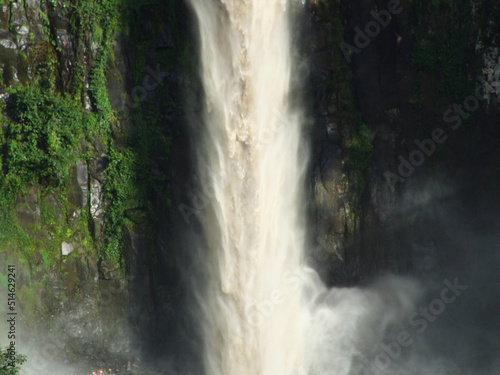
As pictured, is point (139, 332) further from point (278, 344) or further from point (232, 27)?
point (232, 27)

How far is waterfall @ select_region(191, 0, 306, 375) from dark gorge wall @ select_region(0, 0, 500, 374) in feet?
1.40

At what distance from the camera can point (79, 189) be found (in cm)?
991

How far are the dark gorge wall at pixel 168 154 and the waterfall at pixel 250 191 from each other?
426mm

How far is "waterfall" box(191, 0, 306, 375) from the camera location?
8.89 meters

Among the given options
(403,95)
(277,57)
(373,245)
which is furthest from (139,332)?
(403,95)

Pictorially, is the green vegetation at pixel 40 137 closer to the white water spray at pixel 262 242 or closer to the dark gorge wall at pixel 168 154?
the dark gorge wall at pixel 168 154

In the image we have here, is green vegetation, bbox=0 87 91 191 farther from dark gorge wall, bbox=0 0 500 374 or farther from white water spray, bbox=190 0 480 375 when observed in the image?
white water spray, bbox=190 0 480 375

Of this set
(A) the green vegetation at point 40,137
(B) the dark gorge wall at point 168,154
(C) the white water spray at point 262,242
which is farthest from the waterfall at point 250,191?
(A) the green vegetation at point 40,137

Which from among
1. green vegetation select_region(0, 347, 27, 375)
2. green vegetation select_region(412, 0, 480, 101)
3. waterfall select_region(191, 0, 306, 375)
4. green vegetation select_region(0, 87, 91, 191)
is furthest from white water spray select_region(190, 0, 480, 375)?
green vegetation select_region(0, 347, 27, 375)

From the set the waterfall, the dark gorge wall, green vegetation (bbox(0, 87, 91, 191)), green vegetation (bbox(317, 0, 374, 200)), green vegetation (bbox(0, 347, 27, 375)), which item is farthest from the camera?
green vegetation (bbox(317, 0, 374, 200))

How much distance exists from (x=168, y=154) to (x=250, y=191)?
5.75ft

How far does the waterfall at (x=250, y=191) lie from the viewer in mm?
8891

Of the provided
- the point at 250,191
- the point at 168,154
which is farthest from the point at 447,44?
the point at 168,154

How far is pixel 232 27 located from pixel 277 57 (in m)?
1.10
